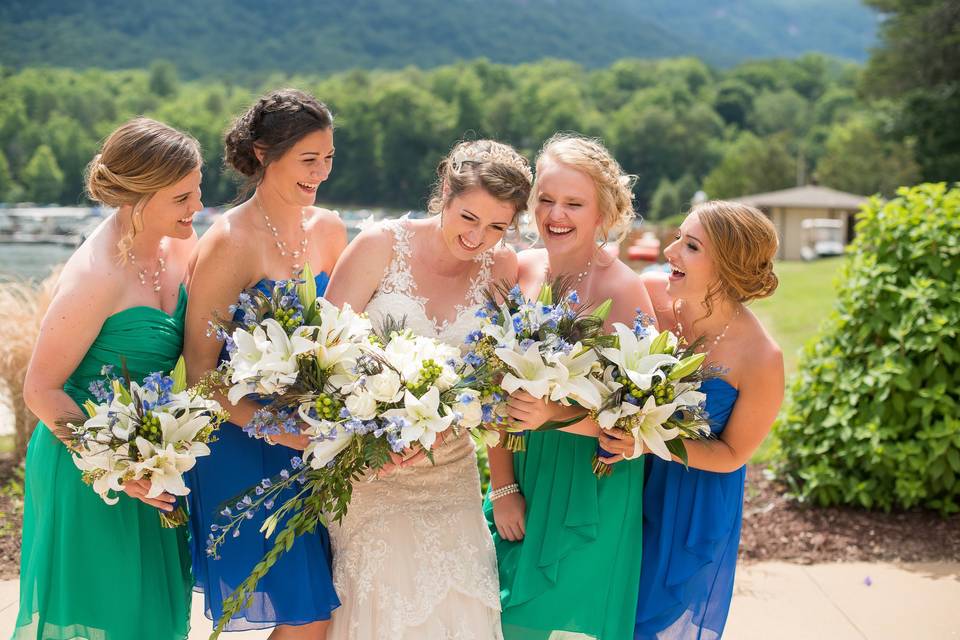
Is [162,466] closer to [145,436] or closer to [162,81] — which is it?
[145,436]

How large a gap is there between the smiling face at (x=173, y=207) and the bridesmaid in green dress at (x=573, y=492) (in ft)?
4.26

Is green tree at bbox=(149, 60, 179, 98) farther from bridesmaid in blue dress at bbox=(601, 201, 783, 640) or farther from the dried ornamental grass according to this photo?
bridesmaid in blue dress at bbox=(601, 201, 783, 640)

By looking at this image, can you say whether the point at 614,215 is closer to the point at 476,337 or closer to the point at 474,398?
the point at 476,337

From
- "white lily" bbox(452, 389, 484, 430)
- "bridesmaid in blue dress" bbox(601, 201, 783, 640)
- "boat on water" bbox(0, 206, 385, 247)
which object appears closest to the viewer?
"white lily" bbox(452, 389, 484, 430)

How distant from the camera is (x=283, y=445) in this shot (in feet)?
11.5

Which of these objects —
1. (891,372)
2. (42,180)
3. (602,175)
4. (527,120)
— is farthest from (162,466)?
(527,120)

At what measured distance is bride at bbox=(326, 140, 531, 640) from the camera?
342 cm

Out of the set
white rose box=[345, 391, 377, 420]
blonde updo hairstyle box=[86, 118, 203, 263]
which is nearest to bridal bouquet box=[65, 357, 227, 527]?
white rose box=[345, 391, 377, 420]

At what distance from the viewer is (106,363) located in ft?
11.1

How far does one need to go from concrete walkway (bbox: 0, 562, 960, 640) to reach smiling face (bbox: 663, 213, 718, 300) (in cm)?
216

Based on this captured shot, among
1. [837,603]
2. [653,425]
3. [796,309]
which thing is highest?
[653,425]

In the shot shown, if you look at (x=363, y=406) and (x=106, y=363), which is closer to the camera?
(x=363, y=406)

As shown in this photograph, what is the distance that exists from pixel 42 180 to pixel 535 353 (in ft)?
263

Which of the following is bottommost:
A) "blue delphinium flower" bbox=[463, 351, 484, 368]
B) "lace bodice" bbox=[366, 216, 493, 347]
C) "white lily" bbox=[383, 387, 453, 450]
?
"white lily" bbox=[383, 387, 453, 450]
